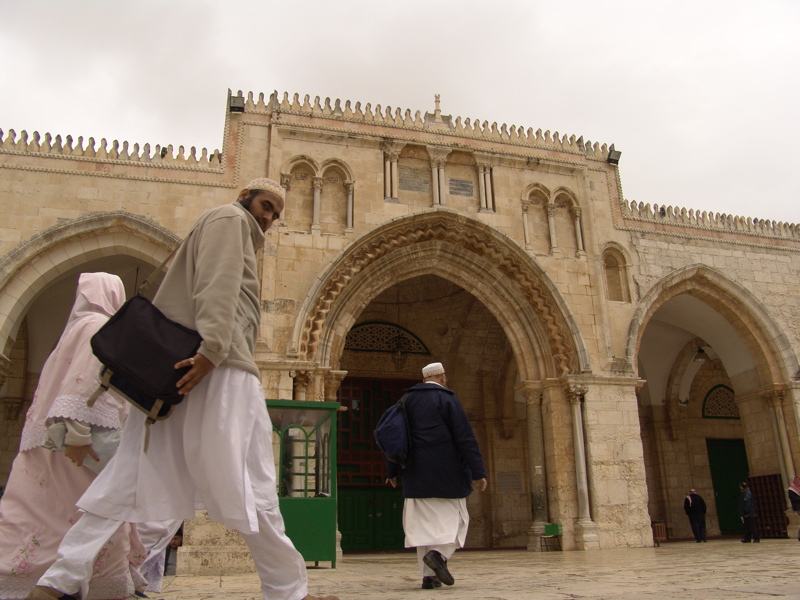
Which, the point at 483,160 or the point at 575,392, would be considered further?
the point at 483,160

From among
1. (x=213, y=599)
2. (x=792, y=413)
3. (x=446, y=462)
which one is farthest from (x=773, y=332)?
(x=213, y=599)

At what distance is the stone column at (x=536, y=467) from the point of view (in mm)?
10656

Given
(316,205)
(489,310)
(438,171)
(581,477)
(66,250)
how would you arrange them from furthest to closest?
(489,310)
(438,171)
(316,205)
(581,477)
(66,250)

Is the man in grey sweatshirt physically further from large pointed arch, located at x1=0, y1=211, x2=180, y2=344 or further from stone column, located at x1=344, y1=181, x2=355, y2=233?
stone column, located at x1=344, y1=181, x2=355, y2=233

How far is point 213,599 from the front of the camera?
3.28 meters

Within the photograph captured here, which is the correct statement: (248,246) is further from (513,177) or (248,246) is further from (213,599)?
(513,177)

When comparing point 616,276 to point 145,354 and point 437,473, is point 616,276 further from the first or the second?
point 145,354

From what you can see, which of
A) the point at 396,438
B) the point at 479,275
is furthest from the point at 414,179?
the point at 396,438

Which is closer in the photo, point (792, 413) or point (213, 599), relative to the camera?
point (213, 599)

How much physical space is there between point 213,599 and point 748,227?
1318 cm

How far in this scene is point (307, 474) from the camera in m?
6.60

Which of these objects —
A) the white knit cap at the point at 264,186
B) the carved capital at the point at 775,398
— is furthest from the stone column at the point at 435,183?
the white knit cap at the point at 264,186

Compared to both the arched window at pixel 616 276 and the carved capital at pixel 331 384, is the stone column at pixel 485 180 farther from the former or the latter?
the carved capital at pixel 331 384

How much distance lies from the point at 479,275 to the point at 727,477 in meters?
9.44
